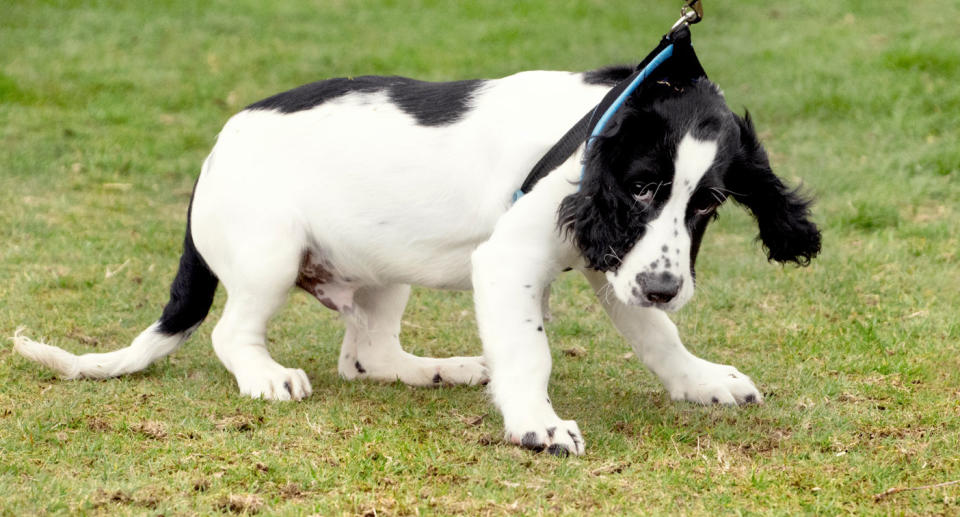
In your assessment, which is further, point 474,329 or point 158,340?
point 474,329

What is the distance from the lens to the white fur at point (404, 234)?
397cm

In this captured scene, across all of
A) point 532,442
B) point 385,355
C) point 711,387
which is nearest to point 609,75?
point 711,387

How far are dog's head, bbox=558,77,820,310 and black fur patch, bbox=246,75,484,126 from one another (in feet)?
2.56

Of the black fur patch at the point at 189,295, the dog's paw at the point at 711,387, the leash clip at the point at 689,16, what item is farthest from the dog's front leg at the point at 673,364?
the black fur patch at the point at 189,295

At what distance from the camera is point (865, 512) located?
3.32 meters

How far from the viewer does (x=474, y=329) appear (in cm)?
584

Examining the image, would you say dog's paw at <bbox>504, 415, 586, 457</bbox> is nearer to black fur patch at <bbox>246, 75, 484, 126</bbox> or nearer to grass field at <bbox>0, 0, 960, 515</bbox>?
grass field at <bbox>0, 0, 960, 515</bbox>

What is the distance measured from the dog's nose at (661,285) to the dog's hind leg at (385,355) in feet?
4.49

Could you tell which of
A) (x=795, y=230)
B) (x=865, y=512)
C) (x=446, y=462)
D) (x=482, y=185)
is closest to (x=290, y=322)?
(x=482, y=185)

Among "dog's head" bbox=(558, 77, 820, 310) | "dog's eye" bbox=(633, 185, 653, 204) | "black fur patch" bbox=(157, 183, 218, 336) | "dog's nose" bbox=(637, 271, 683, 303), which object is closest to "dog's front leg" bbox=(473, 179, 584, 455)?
"dog's head" bbox=(558, 77, 820, 310)

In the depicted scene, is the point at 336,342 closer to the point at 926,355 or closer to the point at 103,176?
the point at 926,355

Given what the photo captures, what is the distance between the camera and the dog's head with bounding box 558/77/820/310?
362 centimetres

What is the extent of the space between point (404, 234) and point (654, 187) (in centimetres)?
117

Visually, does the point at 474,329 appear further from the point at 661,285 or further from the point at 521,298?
the point at 661,285
